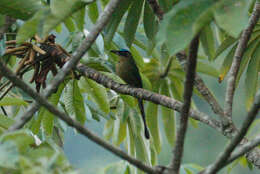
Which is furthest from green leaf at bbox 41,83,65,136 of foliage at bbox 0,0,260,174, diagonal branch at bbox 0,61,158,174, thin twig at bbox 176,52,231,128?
diagonal branch at bbox 0,61,158,174

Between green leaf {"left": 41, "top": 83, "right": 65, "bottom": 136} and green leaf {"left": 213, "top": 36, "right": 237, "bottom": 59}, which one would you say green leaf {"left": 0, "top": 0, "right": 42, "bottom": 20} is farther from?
green leaf {"left": 213, "top": 36, "right": 237, "bottom": 59}

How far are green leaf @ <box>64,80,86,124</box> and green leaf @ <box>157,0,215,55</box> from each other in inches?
55.7

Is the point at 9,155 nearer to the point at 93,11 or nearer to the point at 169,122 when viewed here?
the point at 93,11

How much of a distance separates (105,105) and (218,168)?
1.35 meters

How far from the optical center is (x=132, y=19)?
2.81 metres

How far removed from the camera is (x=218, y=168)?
154 centimetres

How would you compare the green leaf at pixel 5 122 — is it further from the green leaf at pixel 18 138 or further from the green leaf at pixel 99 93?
the green leaf at pixel 18 138

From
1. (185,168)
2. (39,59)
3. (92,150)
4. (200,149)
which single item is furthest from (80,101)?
(92,150)

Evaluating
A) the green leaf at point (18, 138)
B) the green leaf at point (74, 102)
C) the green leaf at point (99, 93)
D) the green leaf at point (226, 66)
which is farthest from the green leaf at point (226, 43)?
the green leaf at point (18, 138)

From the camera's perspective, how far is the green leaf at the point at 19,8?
2236 millimetres

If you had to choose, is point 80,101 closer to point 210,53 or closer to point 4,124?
point 4,124

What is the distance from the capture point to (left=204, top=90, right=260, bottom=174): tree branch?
1.48 meters

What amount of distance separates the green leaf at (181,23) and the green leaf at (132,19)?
1.34 metres

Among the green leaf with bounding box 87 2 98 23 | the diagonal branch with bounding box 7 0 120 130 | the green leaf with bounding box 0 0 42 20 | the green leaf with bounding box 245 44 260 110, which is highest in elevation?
the green leaf with bounding box 0 0 42 20
